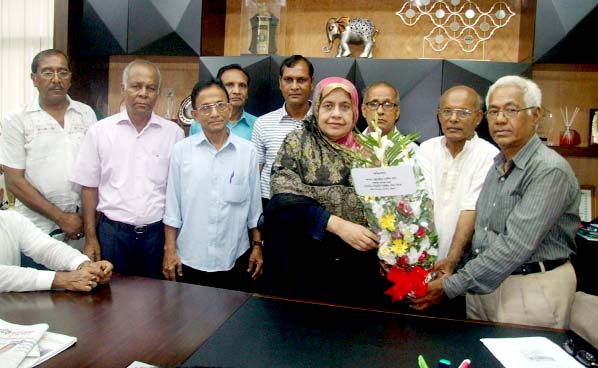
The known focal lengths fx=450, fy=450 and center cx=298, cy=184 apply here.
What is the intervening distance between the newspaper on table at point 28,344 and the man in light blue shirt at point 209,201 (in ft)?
3.37

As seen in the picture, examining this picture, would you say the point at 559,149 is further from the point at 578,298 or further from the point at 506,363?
the point at 506,363

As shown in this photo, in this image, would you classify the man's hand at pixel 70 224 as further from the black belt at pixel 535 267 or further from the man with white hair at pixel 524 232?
the black belt at pixel 535 267

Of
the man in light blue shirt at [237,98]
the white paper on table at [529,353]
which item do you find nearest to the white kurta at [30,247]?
the man in light blue shirt at [237,98]

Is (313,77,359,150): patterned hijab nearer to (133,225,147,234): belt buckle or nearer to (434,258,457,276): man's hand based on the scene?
(434,258,457,276): man's hand

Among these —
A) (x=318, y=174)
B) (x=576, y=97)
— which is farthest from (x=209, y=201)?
(x=576, y=97)

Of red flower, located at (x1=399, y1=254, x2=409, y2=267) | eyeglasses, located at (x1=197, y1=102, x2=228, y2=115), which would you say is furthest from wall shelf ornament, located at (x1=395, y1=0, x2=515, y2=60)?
red flower, located at (x1=399, y1=254, x2=409, y2=267)

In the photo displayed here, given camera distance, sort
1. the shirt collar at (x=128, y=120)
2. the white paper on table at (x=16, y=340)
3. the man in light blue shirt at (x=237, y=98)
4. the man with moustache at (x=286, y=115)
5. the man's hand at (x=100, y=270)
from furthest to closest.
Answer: the man in light blue shirt at (x=237, y=98)
the man with moustache at (x=286, y=115)
the shirt collar at (x=128, y=120)
the man's hand at (x=100, y=270)
the white paper on table at (x=16, y=340)

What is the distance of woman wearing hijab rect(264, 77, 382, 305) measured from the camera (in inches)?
72.7

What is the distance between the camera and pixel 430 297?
1.69m

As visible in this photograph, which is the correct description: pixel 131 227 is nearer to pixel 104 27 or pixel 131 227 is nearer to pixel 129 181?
pixel 129 181

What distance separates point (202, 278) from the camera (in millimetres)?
2248

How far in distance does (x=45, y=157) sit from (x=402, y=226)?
2.02m

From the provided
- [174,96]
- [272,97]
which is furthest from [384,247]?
[174,96]

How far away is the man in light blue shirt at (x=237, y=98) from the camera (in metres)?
2.87
